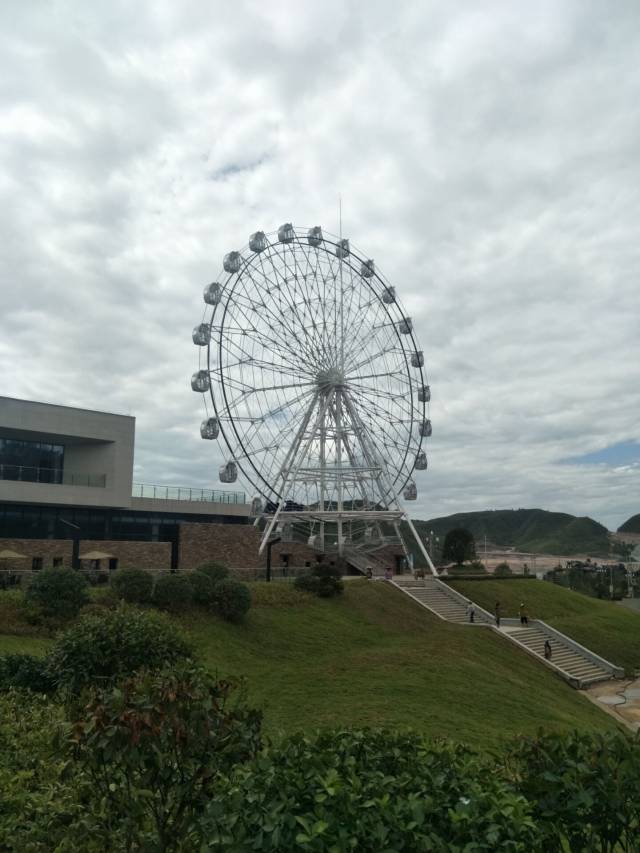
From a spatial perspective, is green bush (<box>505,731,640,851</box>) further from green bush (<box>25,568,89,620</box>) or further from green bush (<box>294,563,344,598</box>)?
green bush (<box>294,563,344,598</box>)

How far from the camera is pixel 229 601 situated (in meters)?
25.3

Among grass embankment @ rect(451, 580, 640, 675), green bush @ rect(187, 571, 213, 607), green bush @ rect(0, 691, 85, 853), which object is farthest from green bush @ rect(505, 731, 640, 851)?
grass embankment @ rect(451, 580, 640, 675)

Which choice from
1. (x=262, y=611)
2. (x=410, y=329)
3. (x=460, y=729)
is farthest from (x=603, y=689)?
(x=410, y=329)

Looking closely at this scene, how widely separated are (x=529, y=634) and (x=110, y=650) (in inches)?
1138

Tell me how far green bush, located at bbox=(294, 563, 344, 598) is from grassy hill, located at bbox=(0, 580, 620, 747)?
0.59 meters

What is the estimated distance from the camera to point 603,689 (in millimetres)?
30422

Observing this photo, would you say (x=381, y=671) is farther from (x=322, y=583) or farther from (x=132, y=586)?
(x=322, y=583)

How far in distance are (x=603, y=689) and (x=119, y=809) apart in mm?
29138

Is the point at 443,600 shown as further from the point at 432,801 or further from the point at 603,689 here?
the point at 432,801

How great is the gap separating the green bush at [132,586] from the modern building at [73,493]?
45.6ft

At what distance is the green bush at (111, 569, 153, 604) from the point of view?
78.8 ft

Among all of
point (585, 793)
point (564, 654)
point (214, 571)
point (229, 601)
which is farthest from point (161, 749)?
point (564, 654)

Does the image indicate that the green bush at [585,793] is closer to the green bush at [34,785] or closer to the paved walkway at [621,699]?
the green bush at [34,785]

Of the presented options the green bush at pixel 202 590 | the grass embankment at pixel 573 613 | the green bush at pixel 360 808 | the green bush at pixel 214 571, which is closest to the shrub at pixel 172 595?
the green bush at pixel 202 590
